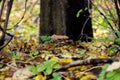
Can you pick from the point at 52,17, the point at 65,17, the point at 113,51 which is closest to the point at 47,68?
the point at 113,51

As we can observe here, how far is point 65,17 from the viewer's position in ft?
11.7

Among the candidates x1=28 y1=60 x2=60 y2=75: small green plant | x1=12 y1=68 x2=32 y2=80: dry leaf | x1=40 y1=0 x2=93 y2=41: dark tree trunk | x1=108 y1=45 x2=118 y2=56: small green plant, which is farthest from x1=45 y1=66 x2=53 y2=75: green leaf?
x1=40 y1=0 x2=93 y2=41: dark tree trunk

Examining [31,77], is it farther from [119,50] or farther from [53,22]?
[53,22]

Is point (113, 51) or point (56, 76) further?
point (113, 51)

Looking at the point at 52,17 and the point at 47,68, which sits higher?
the point at 52,17

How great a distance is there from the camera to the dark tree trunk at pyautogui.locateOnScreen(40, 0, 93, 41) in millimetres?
3580

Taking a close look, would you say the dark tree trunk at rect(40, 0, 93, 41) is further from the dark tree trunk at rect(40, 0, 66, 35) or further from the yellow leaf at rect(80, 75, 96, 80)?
the yellow leaf at rect(80, 75, 96, 80)

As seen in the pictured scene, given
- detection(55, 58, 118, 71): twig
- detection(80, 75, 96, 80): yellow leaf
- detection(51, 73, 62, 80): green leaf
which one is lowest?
detection(80, 75, 96, 80): yellow leaf

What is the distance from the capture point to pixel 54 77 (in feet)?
5.50

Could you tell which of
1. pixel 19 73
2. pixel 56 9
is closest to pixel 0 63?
pixel 19 73

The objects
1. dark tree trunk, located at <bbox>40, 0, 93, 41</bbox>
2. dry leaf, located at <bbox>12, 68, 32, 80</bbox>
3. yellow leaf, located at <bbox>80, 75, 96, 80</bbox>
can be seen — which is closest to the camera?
yellow leaf, located at <bbox>80, 75, 96, 80</bbox>

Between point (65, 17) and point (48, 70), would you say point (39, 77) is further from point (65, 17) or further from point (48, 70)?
point (65, 17)

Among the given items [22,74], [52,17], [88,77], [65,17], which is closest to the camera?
[88,77]

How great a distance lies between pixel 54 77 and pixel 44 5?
7.06 feet
